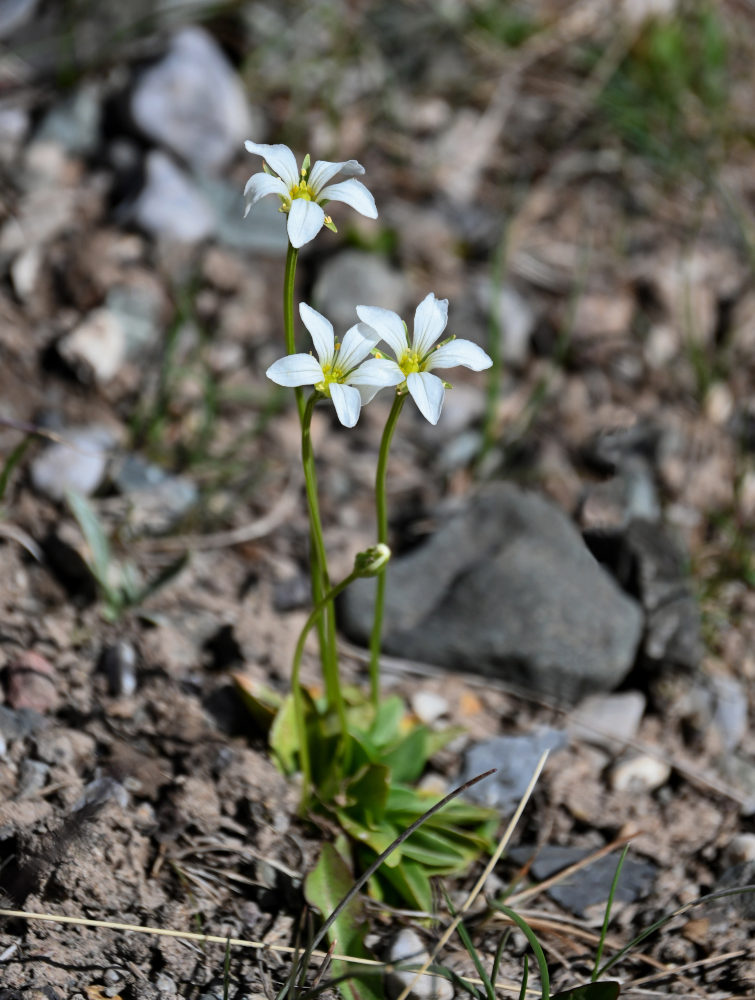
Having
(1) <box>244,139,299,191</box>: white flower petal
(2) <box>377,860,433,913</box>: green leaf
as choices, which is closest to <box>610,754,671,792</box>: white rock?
(2) <box>377,860,433,913</box>: green leaf

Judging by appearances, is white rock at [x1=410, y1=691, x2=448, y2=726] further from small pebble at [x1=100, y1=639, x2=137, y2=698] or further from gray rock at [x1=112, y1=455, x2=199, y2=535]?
gray rock at [x1=112, y1=455, x2=199, y2=535]

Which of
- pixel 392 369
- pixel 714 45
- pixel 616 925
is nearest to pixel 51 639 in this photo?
pixel 392 369

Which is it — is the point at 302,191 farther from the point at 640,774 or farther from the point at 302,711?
the point at 640,774

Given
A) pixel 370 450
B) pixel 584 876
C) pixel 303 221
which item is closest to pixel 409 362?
pixel 303 221

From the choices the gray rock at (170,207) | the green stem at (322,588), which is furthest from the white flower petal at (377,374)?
the gray rock at (170,207)

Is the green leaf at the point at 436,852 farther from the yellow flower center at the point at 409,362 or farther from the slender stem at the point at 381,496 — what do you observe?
the yellow flower center at the point at 409,362

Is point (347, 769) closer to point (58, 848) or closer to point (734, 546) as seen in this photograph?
point (58, 848)
